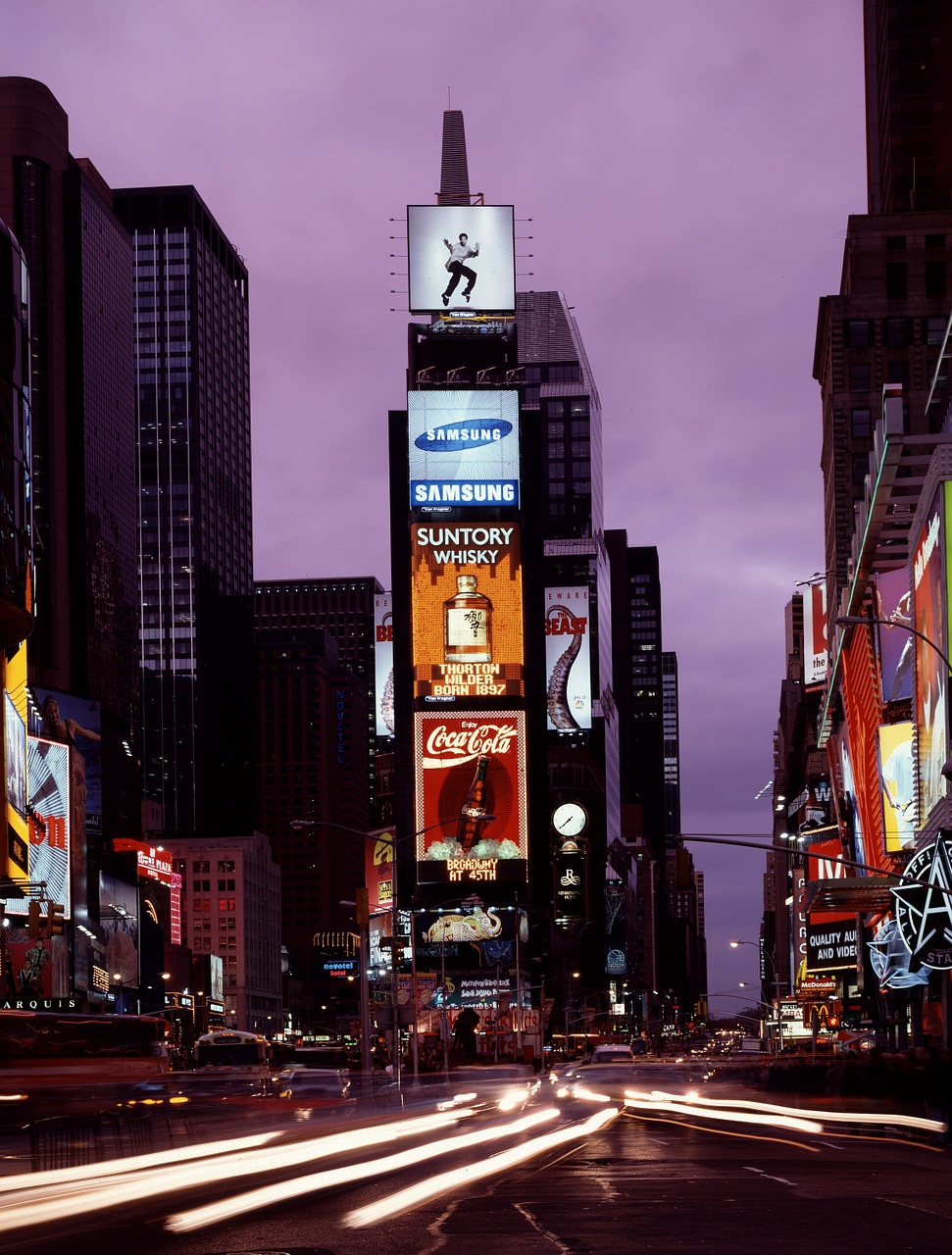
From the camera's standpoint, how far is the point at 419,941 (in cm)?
14200

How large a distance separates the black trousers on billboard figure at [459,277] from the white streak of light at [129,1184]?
13381 centimetres

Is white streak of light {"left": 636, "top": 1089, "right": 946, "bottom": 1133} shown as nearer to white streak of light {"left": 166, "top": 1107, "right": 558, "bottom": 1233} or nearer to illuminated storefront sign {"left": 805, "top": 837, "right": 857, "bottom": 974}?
white streak of light {"left": 166, "top": 1107, "right": 558, "bottom": 1233}

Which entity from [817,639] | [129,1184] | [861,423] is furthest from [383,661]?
[129,1184]

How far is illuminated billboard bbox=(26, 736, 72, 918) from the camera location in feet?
373

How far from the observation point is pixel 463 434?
14575 cm

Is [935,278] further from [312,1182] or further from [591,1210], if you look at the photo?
[591,1210]

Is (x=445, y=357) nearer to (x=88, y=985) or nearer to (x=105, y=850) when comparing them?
(x=105, y=850)

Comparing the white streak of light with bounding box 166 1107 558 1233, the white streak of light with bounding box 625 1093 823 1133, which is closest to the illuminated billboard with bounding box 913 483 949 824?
the white streak of light with bounding box 625 1093 823 1133

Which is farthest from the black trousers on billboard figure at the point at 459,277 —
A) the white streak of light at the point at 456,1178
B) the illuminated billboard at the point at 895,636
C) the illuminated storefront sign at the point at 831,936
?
the white streak of light at the point at 456,1178

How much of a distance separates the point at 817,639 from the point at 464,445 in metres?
34.1

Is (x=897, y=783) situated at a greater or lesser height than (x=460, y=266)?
lesser

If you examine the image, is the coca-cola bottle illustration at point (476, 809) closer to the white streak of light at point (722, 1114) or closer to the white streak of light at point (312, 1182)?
the white streak of light at point (722, 1114)

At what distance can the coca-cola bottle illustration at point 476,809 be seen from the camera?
139 m

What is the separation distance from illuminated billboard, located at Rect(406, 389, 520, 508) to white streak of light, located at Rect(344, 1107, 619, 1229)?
106 meters
